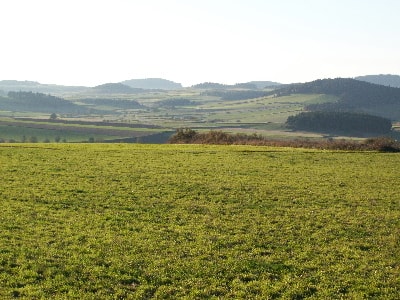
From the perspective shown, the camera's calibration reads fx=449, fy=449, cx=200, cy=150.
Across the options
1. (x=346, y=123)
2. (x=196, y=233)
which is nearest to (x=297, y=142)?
(x=196, y=233)

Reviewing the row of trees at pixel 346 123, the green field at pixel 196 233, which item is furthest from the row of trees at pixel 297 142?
the row of trees at pixel 346 123

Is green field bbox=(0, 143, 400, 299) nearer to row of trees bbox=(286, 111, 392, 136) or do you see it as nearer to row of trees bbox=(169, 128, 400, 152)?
row of trees bbox=(169, 128, 400, 152)

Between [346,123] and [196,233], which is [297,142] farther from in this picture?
[346,123]

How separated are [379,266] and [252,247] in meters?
5.55

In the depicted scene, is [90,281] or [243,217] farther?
[243,217]

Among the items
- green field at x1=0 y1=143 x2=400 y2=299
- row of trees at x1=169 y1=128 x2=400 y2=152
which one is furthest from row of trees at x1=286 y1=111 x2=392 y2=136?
green field at x1=0 y1=143 x2=400 y2=299

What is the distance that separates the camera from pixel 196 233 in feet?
75.4

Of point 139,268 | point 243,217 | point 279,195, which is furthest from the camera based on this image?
point 279,195

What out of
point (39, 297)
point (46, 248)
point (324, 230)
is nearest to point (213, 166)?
point (324, 230)

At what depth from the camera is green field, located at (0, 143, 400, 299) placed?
55.5ft

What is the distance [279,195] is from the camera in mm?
32125

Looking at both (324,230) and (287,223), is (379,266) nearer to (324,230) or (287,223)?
(324,230)

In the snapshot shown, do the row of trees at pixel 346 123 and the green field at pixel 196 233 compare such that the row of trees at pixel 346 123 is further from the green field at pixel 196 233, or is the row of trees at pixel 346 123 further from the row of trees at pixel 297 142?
the green field at pixel 196 233

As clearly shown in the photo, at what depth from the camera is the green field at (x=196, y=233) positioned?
16.9 meters
